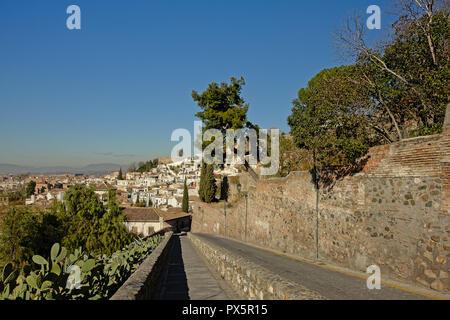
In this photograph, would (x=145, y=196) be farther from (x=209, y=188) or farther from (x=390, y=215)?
(x=390, y=215)

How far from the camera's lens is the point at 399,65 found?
38.5 feet

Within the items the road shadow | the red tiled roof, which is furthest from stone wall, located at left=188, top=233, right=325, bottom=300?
the red tiled roof

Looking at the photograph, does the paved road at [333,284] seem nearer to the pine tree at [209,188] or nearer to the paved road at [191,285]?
the paved road at [191,285]

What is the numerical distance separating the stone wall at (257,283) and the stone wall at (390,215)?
416cm

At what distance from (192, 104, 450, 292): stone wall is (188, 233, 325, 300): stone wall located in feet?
13.7

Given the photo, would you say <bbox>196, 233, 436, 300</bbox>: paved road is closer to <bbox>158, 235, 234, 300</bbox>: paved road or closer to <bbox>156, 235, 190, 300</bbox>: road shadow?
<bbox>158, 235, 234, 300</bbox>: paved road

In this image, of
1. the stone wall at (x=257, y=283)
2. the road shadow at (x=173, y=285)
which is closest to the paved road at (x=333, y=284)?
the stone wall at (x=257, y=283)

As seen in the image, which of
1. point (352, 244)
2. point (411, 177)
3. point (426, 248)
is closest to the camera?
point (426, 248)

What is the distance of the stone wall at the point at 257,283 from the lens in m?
4.33

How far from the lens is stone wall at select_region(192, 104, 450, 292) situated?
7.55 metres
